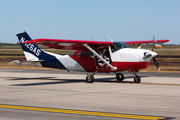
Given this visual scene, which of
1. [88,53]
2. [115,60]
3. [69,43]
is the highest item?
[69,43]

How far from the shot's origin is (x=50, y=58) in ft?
64.0

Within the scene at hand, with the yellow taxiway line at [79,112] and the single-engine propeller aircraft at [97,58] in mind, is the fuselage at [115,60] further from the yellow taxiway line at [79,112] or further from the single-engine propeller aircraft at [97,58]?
the yellow taxiway line at [79,112]

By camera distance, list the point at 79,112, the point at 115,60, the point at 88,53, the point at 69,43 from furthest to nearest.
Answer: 1. the point at 88,53
2. the point at 115,60
3. the point at 69,43
4. the point at 79,112

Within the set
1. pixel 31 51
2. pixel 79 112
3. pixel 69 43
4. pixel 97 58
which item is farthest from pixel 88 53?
pixel 79 112

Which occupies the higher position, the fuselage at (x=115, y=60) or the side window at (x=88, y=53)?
the side window at (x=88, y=53)

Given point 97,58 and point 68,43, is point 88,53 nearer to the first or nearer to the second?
point 97,58

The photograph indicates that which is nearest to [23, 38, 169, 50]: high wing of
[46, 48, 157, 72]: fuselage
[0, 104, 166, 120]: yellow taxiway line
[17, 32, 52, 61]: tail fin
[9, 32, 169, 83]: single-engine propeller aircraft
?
[9, 32, 169, 83]: single-engine propeller aircraft

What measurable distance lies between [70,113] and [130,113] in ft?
5.42

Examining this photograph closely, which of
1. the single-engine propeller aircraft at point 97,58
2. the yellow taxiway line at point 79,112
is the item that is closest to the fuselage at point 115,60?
the single-engine propeller aircraft at point 97,58

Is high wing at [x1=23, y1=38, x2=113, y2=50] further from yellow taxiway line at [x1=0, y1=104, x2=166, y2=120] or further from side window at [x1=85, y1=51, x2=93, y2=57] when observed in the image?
yellow taxiway line at [x1=0, y1=104, x2=166, y2=120]

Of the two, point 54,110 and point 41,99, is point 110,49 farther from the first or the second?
point 54,110

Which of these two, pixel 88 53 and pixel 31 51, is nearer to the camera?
pixel 88 53

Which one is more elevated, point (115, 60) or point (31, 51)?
point (31, 51)

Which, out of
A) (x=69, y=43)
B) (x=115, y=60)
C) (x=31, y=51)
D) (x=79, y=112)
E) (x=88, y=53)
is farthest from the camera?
(x=31, y=51)
